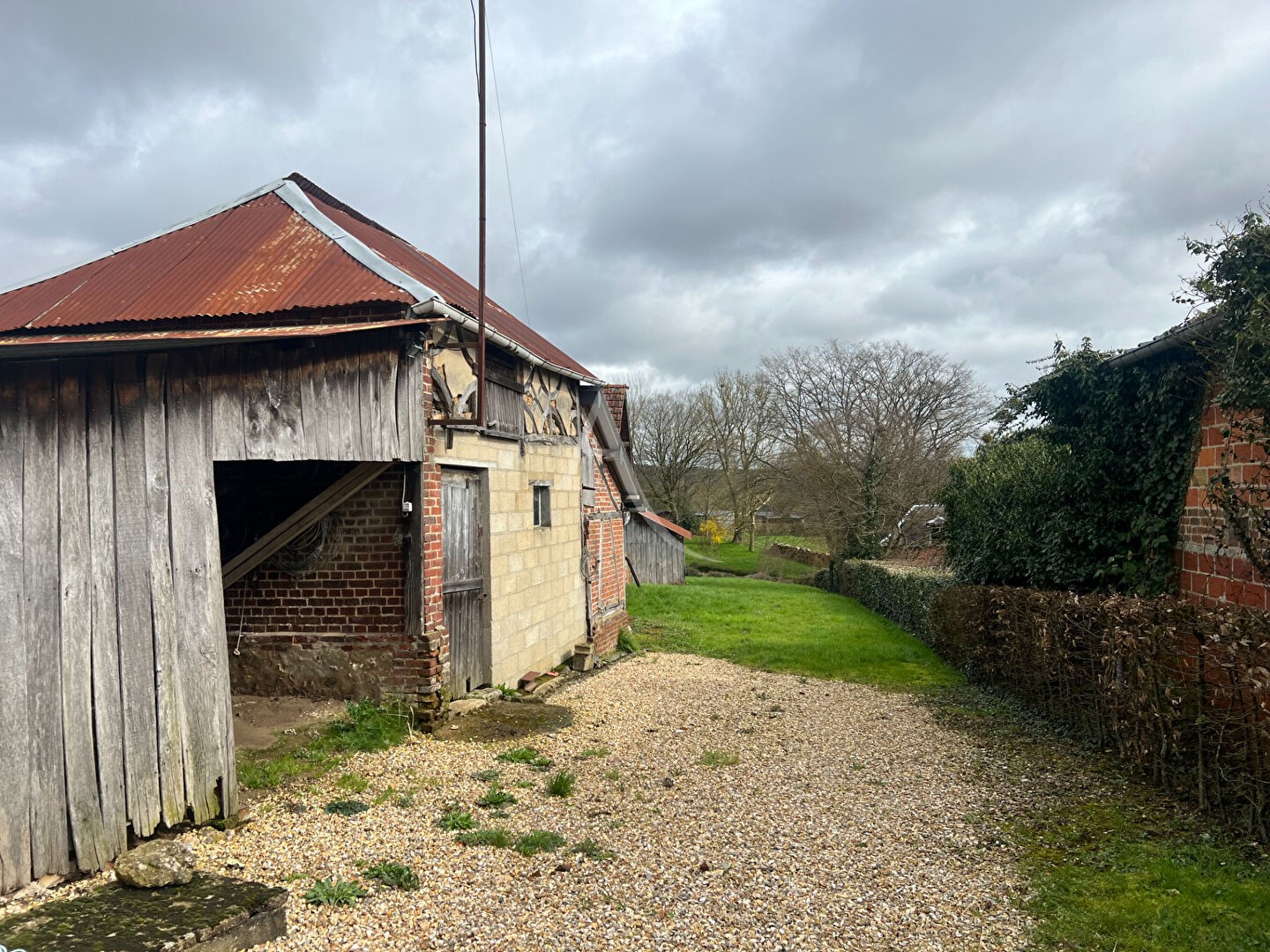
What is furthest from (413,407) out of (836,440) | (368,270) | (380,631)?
(836,440)

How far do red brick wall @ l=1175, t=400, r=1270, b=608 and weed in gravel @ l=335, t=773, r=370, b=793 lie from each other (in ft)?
22.9

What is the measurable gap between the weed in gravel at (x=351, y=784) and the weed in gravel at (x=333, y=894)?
145cm

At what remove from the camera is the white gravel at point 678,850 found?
12.8 feet

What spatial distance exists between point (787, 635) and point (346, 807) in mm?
11393

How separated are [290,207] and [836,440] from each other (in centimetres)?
2539

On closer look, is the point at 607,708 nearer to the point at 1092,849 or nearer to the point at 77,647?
the point at 1092,849

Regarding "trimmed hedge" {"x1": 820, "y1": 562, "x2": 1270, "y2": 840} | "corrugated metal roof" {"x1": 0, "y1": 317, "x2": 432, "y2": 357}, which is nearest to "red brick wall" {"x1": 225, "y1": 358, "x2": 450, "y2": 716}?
"corrugated metal roof" {"x1": 0, "y1": 317, "x2": 432, "y2": 357}

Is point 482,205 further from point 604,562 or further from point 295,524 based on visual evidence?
point 604,562

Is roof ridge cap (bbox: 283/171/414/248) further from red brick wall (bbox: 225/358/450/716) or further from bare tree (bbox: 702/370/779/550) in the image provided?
bare tree (bbox: 702/370/779/550)

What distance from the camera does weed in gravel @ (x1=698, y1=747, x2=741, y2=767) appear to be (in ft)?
22.6

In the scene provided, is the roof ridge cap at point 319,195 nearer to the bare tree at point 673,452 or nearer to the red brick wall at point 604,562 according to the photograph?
the red brick wall at point 604,562

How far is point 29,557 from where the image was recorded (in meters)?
4.00

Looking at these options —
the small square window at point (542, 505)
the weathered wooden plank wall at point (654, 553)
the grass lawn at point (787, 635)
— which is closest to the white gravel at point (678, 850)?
the small square window at point (542, 505)

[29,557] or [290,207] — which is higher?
[290,207]
